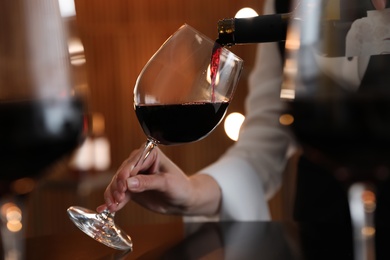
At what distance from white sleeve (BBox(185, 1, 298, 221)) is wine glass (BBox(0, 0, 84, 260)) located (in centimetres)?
66

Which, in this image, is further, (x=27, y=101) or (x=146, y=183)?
(x=146, y=183)

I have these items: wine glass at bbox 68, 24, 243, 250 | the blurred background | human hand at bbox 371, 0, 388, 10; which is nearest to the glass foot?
wine glass at bbox 68, 24, 243, 250

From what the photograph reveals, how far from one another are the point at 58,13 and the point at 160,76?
0.26 m

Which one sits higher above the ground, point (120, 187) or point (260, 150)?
point (120, 187)

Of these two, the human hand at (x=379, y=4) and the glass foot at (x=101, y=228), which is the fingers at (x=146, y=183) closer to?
the glass foot at (x=101, y=228)

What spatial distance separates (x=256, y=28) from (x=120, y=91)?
1744 millimetres

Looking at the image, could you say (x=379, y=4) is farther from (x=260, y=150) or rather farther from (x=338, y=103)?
(x=260, y=150)

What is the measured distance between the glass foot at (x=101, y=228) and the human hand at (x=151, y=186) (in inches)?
0.5

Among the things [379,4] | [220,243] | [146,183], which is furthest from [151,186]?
[379,4]

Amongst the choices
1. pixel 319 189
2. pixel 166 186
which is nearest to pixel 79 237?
pixel 166 186

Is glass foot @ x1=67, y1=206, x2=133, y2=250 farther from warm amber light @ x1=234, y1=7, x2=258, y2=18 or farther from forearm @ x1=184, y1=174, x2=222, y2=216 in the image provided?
warm amber light @ x1=234, y1=7, x2=258, y2=18

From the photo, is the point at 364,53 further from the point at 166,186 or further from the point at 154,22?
the point at 154,22

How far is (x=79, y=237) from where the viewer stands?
0.73 metres

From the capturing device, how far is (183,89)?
684 millimetres
